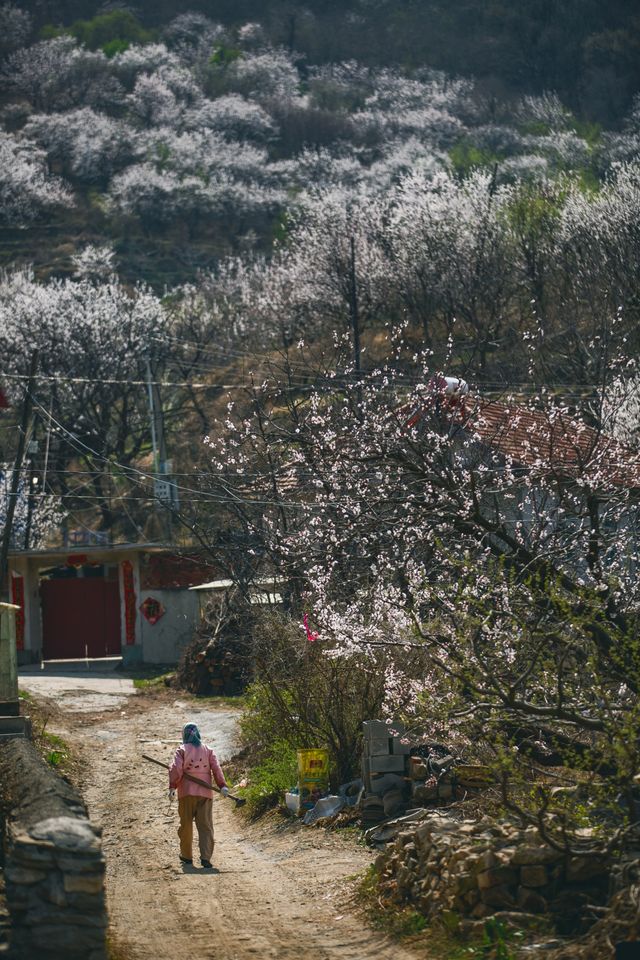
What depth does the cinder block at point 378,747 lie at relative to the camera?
13.5 m

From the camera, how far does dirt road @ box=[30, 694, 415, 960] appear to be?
9.65 meters

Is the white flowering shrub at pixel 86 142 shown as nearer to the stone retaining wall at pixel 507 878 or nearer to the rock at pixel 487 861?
the stone retaining wall at pixel 507 878

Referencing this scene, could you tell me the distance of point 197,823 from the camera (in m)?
13.0

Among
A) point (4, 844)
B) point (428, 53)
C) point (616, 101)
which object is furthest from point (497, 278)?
point (428, 53)

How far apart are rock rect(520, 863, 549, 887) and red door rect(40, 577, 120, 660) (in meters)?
30.2

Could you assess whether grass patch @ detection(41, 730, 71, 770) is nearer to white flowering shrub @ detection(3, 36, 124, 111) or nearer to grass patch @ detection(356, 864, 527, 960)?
grass patch @ detection(356, 864, 527, 960)

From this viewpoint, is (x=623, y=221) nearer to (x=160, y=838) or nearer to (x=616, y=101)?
(x=160, y=838)

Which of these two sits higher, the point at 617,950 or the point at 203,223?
the point at 203,223

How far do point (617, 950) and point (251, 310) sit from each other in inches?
1826

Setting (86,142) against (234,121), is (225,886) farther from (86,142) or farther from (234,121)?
(234,121)

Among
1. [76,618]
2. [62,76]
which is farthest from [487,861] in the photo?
[62,76]

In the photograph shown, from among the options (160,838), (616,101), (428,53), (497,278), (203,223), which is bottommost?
(160,838)

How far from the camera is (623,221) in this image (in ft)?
128

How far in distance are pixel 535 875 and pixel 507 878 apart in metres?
0.23
